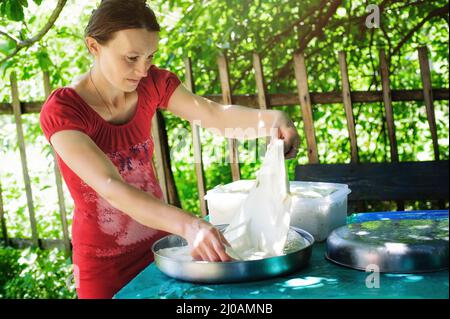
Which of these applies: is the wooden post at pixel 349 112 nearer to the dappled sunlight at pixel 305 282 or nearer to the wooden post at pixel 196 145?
the wooden post at pixel 196 145

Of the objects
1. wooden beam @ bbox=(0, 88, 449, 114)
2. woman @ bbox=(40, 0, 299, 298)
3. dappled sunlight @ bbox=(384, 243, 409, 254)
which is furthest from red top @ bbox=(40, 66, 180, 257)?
wooden beam @ bbox=(0, 88, 449, 114)

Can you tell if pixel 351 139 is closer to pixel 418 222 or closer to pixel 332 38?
pixel 332 38

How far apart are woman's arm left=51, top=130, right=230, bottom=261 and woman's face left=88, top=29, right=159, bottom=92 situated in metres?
0.30

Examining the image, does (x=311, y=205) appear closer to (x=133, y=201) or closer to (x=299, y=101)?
(x=133, y=201)

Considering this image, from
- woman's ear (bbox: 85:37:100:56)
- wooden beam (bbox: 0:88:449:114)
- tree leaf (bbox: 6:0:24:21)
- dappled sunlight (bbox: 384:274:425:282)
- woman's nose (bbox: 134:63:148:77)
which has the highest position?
tree leaf (bbox: 6:0:24:21)

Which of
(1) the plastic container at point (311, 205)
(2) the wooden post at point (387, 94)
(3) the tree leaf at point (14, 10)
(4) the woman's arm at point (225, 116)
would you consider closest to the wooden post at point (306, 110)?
(2) the wooden post at point (387, 94)

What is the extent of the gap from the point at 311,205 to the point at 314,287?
1.87 feet

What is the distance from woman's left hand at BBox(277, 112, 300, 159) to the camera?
6.95 ft

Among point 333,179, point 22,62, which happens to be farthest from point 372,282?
point 22,62

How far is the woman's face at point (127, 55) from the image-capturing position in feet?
6.93

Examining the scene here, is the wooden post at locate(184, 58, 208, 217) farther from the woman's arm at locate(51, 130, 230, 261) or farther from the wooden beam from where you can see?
the woman's arm at locate(51, 130, 230, 261)

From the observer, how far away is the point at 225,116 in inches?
100

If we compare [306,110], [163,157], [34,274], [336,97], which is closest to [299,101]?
[306,110]

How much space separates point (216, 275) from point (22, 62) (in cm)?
333
